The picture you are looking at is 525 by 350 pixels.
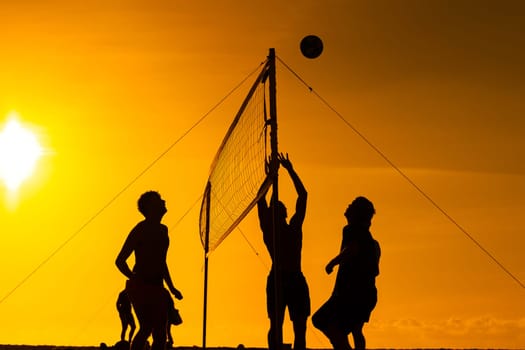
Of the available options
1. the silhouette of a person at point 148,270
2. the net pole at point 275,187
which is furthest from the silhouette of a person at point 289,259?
the silhouette of a person at point 148,270

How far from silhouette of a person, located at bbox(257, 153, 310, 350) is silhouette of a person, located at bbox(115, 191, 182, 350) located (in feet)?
4.21

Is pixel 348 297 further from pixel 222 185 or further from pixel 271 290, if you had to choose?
pixel 222 185

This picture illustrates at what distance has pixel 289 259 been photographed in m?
12.4

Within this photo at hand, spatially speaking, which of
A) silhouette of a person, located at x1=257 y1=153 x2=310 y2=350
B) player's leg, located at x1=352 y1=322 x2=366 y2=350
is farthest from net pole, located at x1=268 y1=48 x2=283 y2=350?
player's leg, located at x1=352 y1=322 x2=366 y2=350

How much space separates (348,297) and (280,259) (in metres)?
1.41

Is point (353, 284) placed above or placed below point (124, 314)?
below

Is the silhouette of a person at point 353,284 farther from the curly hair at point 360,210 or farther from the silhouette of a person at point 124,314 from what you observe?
the silhouette of a person at point 124,314

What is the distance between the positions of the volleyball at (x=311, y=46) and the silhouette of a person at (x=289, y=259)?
1.18m

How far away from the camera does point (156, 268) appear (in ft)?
37.8

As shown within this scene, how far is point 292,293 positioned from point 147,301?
188 centimetres

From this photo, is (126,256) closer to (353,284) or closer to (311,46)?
(353,284)

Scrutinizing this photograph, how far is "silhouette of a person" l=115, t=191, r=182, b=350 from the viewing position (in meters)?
11.4

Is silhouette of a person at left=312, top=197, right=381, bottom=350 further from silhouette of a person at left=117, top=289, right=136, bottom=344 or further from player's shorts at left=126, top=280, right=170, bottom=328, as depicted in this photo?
silhouette of a person at left=117, top=289, right=136, bottom=344

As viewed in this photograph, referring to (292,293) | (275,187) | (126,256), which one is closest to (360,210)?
(275,187)
